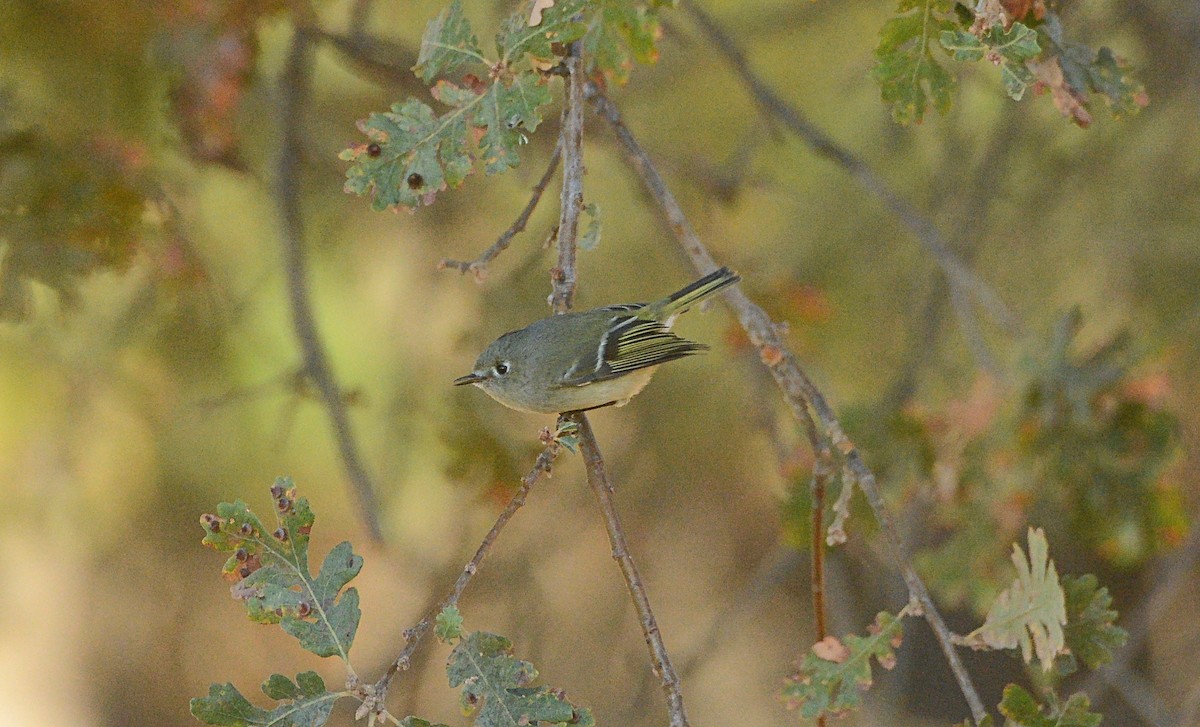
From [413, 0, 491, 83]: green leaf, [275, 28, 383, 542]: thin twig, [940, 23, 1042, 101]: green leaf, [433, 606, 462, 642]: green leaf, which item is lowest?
[433, 606, 462, 642]: green leaf

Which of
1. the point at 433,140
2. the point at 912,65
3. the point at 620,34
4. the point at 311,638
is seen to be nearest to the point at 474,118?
the point at 433,140

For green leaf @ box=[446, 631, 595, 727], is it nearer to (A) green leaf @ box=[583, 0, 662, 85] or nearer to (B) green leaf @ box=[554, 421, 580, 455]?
(B) green leaf @ box=[554, 421, 580, 455]

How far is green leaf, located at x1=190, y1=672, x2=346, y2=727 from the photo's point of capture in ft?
4.08

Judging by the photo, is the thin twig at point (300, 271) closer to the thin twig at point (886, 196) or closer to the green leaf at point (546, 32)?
the thin twig at point (886, 196)

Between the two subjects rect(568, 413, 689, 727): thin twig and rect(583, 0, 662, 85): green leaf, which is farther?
rect(583, 0, 662, 85): green leaf

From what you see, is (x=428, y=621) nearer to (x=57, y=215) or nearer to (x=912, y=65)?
(x=912, y=65)

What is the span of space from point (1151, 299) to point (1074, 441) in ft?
4.65

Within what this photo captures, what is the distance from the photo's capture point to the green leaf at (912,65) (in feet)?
4.64

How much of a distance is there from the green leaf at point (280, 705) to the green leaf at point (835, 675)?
22.6 inches

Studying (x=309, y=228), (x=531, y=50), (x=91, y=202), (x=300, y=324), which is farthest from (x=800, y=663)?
(x=309, y=228)

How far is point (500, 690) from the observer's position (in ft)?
4.20

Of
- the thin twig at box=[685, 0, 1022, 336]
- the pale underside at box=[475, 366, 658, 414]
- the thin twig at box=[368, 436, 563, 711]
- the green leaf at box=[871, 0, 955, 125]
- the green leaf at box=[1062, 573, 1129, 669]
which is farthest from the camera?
the thin twig at box=[685, 0, 1022, 336]

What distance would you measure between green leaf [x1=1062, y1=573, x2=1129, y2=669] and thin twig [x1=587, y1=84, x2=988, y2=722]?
0.18 m

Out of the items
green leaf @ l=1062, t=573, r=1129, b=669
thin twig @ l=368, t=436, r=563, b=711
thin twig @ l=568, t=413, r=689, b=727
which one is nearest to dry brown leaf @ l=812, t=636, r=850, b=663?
thin twig @ l=568, t=413, r=689, b=727
